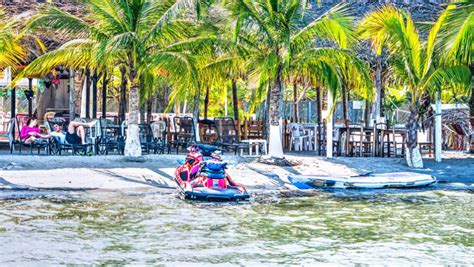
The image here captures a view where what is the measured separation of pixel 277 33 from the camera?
1570 centimetres

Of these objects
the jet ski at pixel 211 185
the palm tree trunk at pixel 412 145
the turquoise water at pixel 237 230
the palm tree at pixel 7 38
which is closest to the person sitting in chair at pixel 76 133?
the palm tree at pixel 7 38

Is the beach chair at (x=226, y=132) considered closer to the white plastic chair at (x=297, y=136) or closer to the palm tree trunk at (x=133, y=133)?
the palm tree trunk at (x=133, y=133)

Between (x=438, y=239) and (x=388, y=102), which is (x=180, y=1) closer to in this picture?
(x=438, y=239)

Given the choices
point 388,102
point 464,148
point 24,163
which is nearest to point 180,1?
point 24,163

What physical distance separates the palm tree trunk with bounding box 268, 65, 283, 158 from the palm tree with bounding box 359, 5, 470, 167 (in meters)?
2.23

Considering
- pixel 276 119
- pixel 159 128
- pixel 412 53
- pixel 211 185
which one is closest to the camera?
pixel 211 185

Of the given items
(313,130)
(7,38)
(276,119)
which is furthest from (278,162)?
(313,130)

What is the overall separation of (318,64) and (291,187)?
9.91ft

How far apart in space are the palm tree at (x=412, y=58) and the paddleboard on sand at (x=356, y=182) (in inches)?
98.1

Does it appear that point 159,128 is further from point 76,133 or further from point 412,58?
point 412,58

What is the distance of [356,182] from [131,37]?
5234 mm

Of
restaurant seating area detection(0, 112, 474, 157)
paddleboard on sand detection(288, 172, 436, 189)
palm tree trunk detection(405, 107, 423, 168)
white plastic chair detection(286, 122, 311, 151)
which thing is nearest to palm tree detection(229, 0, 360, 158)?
restaurant seating area detection(0, 112, 474, 157)

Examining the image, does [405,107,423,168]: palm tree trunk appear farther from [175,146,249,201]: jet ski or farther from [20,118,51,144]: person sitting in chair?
[20,118,51,144]: person sitting in chair

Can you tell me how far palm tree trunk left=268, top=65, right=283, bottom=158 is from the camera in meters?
16.0
